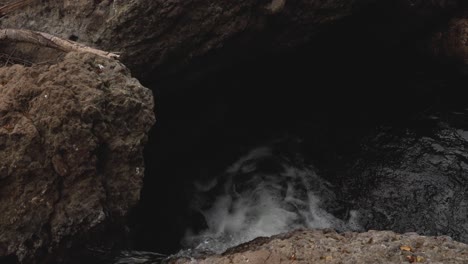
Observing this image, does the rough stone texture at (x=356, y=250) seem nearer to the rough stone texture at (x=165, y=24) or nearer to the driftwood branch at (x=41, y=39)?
the driftwood branch at (x=41, y=39)

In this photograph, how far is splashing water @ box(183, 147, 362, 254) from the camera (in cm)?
594

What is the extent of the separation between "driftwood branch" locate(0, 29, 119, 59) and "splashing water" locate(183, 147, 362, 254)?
2776 millimetres

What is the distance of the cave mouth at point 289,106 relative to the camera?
709 centimetres

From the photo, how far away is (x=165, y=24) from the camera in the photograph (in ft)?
19.8

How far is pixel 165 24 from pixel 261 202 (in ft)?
9.13

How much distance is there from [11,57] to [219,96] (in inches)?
149

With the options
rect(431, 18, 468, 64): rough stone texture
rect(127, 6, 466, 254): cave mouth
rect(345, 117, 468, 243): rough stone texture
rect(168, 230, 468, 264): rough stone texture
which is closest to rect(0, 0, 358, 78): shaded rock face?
rect(127, 6, 466, 254): cave mouth

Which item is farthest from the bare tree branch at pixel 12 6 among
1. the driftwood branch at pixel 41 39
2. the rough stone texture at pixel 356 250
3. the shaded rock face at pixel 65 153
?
the rough stone texture at pixel 356 250

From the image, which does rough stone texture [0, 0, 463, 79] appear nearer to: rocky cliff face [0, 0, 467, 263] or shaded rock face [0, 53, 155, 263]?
rocky cliff face [0, 0, 467, 263]

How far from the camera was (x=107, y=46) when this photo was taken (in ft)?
19.2

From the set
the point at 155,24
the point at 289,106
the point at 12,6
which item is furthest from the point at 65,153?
the point at 289,106

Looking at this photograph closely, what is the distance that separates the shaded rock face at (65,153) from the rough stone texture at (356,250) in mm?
1080

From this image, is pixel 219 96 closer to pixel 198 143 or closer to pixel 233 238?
pixel 198 143

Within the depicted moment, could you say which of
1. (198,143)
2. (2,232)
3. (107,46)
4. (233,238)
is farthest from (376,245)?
(198,143)
